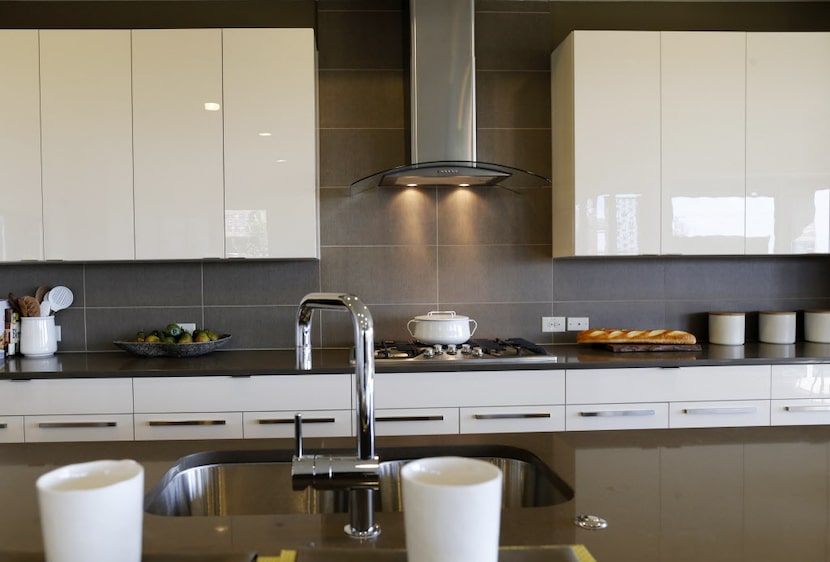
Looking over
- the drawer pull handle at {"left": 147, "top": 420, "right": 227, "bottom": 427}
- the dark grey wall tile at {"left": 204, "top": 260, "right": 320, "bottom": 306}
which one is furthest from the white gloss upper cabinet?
the drawer pull handle at {"left": 147, "top": 420, "right": 227, "bottom": 427}

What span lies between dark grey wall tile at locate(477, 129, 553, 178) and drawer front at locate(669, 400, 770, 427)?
131cm

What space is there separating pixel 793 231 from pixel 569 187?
1063 millimetres

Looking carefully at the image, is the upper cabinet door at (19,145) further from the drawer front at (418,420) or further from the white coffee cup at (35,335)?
the drawer front at (418,420)

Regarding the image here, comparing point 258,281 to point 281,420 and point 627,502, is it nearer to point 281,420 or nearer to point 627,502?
point 281,420

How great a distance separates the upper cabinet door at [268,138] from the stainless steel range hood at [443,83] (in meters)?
Answer: 0.41

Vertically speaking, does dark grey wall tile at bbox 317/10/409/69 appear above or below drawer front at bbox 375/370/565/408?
above

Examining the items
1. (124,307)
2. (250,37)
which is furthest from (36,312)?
(250,37)

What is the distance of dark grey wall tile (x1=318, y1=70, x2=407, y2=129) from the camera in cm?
329

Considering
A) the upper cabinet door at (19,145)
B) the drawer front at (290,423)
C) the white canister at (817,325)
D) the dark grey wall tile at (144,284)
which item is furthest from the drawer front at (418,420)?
the white canister at (817,325)

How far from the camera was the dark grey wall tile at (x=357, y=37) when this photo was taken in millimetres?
3281

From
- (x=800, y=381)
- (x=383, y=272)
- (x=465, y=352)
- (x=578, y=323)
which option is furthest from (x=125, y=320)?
(x=800, y=381)

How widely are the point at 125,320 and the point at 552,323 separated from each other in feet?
7.06

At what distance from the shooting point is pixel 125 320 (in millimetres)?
3301

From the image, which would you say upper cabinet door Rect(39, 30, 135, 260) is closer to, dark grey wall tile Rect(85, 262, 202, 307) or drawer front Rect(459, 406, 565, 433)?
dark grey wall tile Rect(85, 262, 202, 307)
